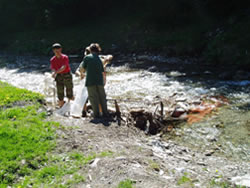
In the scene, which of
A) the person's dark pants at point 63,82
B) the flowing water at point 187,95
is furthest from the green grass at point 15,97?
the flowing water at point 187,95

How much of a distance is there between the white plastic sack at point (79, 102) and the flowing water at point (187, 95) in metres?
1.86

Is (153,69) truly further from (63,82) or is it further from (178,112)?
(63,82)

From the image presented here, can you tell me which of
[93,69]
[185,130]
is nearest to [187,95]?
[185,130]

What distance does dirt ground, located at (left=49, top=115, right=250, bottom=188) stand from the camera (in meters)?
4.52

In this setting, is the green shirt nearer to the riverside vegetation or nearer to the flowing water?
the riverside vegetation

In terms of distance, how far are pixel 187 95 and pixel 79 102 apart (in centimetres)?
540

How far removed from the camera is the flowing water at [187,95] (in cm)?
715

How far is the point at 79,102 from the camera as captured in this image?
26.1 ft

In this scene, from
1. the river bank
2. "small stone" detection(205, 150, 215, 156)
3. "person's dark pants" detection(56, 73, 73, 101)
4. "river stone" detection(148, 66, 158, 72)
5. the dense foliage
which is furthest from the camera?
the dense foliage

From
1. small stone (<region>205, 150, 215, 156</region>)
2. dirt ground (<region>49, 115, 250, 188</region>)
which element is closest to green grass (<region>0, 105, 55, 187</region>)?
dirt ground (<region>49, 115, 250, 188</region>)

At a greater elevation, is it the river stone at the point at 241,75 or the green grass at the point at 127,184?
the river stone at the point at 241,75

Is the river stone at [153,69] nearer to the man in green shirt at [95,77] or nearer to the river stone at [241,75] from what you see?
the river stone at [241,75]

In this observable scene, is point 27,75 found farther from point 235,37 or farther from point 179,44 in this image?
point 235,37

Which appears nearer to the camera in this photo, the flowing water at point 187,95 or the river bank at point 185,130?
the river bank at point 185,130
